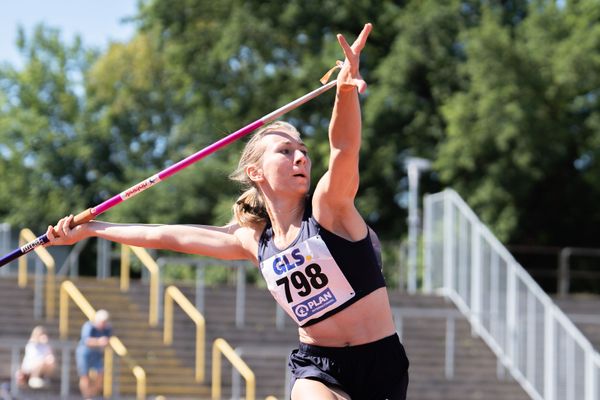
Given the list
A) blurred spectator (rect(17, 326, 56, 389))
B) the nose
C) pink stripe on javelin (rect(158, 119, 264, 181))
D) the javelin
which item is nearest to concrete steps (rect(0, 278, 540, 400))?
blurred spectator (rect(17, 326, 56, 389))

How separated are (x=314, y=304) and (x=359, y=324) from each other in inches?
9.2

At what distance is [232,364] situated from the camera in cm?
1811

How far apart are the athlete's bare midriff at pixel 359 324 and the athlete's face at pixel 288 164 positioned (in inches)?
24.0

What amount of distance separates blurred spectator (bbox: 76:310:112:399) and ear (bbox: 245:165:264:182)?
1056 cm

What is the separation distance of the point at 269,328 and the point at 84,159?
23868 millimetres

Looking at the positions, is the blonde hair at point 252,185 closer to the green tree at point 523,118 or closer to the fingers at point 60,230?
the fingers at point 60,230

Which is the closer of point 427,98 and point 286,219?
point 286,219

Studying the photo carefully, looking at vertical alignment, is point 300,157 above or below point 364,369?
above

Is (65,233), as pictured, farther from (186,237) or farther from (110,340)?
(110,340)

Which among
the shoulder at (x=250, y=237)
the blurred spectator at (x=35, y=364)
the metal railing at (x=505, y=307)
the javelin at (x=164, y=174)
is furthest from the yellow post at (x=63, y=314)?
the shoulder at (x=250, y=237)

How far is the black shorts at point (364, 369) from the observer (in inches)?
232

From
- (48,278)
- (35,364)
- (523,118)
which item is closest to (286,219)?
(35,364)

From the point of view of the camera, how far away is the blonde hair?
6.12m

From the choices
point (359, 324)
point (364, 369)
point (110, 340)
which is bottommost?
point (110, 340)
